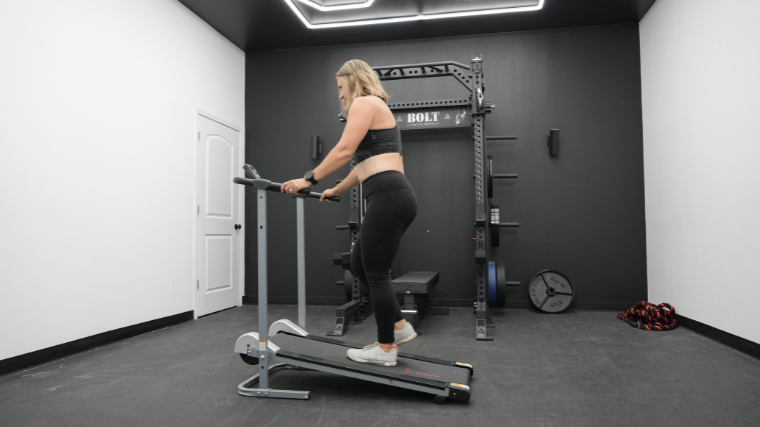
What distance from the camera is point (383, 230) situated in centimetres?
203

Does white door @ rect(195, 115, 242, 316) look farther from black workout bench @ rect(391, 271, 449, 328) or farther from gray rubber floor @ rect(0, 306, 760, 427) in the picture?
black workout bench @ rect(391, 271, 449, 328)

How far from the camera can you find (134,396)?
7.13 ft

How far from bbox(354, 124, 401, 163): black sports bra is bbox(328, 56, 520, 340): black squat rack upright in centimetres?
172

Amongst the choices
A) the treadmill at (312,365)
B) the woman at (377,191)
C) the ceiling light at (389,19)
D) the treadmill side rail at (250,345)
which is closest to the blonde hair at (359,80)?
the woman at (377,191)

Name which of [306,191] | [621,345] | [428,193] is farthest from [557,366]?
[428,193]

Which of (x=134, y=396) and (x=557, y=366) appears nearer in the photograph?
(x=134, y=396)

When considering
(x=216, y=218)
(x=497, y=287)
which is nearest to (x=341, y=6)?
(x=216, y=218)

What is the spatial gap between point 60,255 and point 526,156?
4.03 metres

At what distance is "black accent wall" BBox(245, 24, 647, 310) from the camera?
461cm

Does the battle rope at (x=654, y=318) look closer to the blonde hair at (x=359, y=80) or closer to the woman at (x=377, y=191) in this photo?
the woman at (x=377, y=191)

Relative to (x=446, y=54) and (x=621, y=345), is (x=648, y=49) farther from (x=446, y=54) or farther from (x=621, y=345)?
(x=621, y=345)

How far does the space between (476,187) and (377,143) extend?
74.1 inches

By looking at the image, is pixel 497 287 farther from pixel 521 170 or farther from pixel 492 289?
pixel 521 170

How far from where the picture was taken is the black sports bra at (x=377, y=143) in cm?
210
